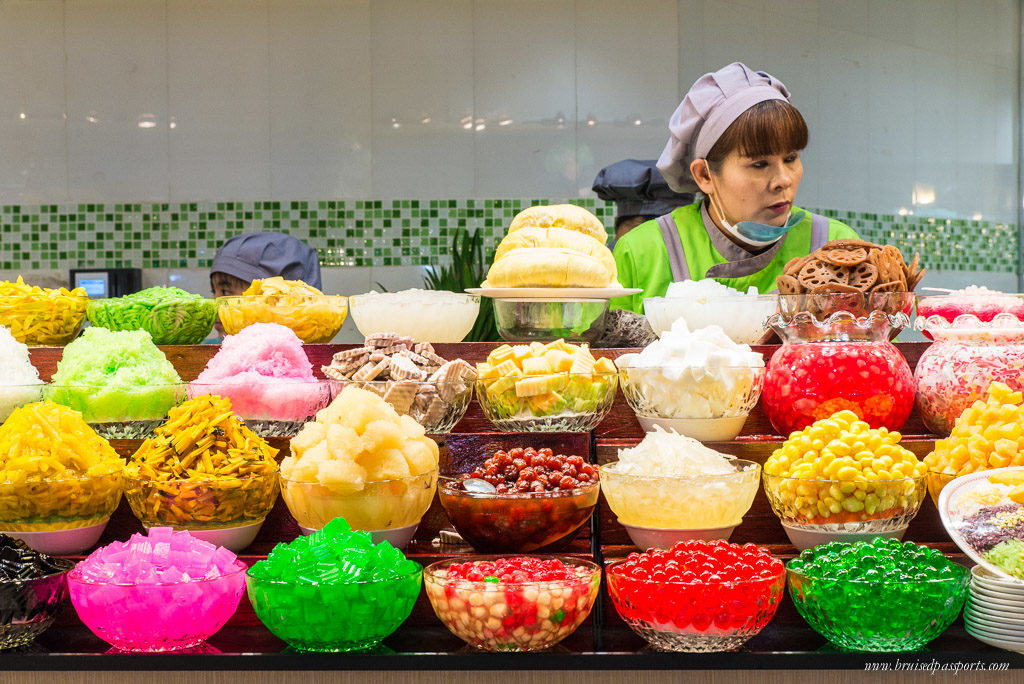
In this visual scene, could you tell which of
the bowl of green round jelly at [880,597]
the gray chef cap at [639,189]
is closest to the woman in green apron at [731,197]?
the gray chef cap at [639,189]

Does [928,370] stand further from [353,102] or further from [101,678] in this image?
→ [353,102]

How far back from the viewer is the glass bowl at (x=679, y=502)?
176 centimetres

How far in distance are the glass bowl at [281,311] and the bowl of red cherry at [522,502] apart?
67 centimetres

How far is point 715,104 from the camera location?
3.51 meters

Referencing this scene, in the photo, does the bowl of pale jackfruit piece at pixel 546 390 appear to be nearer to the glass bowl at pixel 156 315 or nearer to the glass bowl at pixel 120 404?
the glass bowl at pixel 120 404

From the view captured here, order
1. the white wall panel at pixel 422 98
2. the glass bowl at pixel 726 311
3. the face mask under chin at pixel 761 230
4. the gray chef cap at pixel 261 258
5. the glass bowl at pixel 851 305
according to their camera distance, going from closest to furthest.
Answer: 1. the glass bowl at pixel 851 305
2. the glass bowl at pixel 726 311
3. the face mask under chin at pixel 761 230
4. the gray chef cap at pixel 261 258
5. the white wall panel at pixel 422 98

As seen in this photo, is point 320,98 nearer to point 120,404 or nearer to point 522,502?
point 120,404

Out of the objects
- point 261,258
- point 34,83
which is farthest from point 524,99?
point 34,83

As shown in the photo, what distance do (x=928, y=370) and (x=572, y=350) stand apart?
2.56 ft

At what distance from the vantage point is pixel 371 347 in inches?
84.4

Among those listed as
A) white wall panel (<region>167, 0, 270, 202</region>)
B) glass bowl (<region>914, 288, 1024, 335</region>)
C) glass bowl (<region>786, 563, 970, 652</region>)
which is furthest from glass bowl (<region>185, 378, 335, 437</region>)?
white wall panel (<region>167, 0, 270, 202</region>)

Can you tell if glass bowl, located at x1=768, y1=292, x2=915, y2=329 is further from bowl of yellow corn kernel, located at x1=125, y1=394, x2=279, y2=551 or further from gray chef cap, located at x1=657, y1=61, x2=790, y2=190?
gray chef cap, located at x1=657, y1=61, x2=790, y2=190

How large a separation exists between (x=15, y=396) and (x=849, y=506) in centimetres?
173

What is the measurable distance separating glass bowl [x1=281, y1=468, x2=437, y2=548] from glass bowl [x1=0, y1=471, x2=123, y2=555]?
0.37 m
